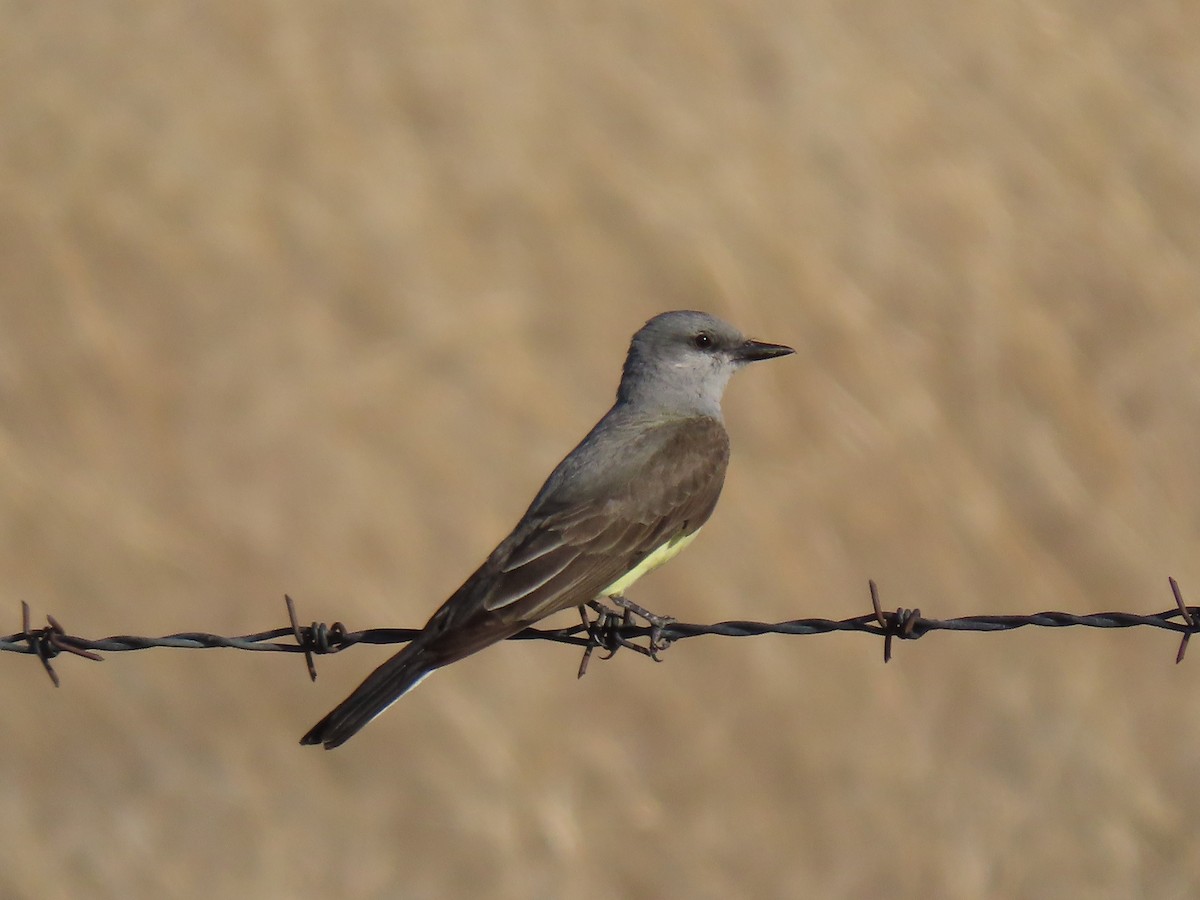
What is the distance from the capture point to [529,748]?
14.1 metres

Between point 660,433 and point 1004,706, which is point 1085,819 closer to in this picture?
point 1004,706

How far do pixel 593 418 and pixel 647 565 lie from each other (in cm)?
741

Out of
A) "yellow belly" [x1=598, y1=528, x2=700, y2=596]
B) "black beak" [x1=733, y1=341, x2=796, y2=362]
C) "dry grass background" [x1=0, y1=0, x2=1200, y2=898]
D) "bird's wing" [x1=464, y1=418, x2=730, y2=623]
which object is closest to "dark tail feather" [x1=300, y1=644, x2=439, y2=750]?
"bird's wing" [x1=464, y1=418, x2=730, y2=623]

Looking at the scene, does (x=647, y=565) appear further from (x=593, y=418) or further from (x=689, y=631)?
(x=593, y=418)

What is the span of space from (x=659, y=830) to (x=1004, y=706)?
3.08m

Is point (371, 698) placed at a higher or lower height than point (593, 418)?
lower

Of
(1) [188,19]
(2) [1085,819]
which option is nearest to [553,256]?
(1) [188,19]

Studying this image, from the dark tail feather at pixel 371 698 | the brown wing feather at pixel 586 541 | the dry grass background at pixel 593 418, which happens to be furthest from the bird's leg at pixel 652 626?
the dry grass background at pixel 593 418

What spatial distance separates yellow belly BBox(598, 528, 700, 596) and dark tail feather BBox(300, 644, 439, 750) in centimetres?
122

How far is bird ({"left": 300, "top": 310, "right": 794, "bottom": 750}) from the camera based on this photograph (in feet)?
23.5

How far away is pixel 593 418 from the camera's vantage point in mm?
15641

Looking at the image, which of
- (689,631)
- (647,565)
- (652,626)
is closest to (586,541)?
(647,565)

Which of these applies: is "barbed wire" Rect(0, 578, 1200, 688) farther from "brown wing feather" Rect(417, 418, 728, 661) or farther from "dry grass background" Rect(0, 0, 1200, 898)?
"dry grass background" Rect(0, 0, 1200, 898)

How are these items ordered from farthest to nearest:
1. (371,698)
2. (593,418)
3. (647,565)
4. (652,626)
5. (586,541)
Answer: (593,418) < (647,565) < (586,541) < (652,626) < (371,698)
